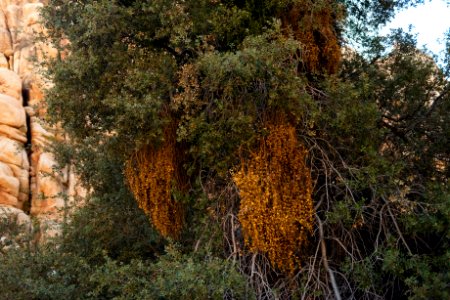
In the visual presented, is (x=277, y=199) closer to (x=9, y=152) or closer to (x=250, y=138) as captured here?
(x=250, y=138)

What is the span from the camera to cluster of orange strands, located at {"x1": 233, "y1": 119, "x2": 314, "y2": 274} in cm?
718

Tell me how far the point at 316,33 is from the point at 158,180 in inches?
125

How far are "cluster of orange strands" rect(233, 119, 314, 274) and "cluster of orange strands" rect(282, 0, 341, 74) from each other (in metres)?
1.57

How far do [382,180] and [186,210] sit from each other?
2.66 meters

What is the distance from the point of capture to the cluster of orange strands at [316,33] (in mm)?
8414

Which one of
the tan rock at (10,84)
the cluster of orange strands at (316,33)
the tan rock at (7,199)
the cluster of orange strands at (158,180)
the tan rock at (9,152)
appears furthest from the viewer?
the tan rock at (10,84)

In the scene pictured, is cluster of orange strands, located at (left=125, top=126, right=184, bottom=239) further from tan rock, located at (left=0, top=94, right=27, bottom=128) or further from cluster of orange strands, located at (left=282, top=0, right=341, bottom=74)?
tan rock, located at (left=0, top=94, right=27, bottom=128)

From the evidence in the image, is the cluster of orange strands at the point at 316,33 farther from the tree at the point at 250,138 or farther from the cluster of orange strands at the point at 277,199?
the cluster of orange strands at the point at 277,199

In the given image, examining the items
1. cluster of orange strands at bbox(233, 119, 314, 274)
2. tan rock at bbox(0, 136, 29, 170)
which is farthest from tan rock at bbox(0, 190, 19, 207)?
cluster of orange strands at bbox(233, 119, 314, 274)

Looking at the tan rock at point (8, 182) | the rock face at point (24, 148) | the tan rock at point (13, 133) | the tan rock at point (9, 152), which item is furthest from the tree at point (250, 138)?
the tan rock at point (13, 133)

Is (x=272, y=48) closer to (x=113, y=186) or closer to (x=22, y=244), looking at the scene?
(x=113, y=186)

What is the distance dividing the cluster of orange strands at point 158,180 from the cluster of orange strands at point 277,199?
1.08 meters

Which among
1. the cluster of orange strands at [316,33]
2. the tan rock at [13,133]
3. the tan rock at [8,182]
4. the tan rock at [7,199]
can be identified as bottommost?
the tan rock at [7,199]

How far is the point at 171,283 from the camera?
624cm
